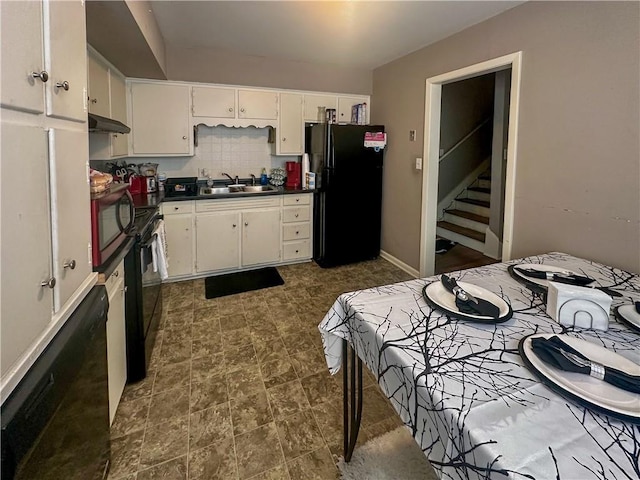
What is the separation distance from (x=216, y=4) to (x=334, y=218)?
229 cm

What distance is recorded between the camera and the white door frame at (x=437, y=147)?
2.50 metres

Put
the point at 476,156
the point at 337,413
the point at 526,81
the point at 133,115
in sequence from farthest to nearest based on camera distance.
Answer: the point at 476,156 → the point at 133,115 → the point at 526,81 → the point at 337,413

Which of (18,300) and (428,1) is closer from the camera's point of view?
(18,300)

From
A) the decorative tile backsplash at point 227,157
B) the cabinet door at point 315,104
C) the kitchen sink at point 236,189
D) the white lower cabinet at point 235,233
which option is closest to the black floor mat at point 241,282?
the white lower cabinet at point 235,233

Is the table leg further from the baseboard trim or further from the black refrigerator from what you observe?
the black refrigerator

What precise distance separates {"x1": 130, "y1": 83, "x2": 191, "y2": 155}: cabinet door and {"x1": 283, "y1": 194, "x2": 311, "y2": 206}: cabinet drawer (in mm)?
1187

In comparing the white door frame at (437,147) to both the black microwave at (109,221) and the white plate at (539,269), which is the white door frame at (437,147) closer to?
the white plate at (539,269)

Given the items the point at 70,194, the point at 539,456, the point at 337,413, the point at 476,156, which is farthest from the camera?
the point at 476,156

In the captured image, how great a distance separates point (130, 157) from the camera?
352 cm

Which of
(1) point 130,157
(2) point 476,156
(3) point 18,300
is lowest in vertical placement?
(3) point 18,300

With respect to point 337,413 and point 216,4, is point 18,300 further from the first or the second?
point 216,4

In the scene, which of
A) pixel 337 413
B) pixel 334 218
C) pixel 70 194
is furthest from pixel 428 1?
pixel 337 413

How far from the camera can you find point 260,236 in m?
3.90

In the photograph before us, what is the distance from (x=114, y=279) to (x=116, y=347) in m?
0.36
